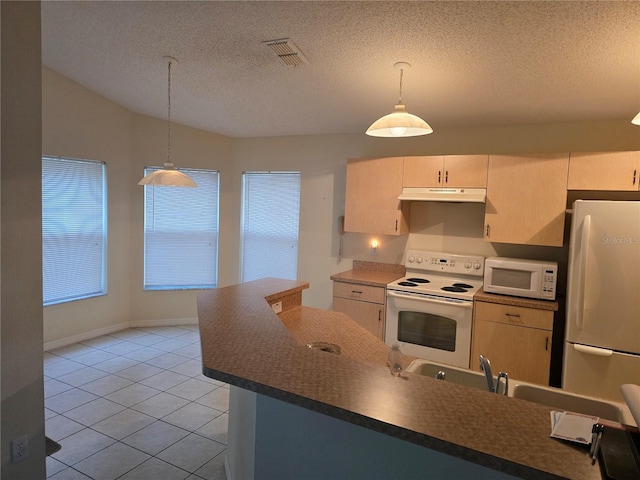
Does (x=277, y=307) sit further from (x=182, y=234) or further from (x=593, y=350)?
Result: (x=182, y=234)

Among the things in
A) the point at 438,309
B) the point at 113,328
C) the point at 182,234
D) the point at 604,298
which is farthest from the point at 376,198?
the point at 113,328

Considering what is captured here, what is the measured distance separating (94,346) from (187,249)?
5.14 ft

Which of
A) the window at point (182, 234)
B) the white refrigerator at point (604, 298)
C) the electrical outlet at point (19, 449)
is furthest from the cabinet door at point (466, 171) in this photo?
the electrical outlet at point (19, 449)

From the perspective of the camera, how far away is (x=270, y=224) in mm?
5406

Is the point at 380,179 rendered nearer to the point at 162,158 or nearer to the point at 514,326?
the point at 514,326

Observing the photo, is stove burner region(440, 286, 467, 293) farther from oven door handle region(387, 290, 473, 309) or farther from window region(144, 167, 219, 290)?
window region(144, 167, 219, 290)

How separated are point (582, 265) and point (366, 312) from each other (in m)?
1.86

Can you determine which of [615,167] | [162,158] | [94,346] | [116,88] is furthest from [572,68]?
[94,346]

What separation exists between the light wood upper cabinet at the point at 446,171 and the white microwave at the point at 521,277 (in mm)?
736

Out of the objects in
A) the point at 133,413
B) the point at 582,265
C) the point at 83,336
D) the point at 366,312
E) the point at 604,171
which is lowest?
the point at 133,413

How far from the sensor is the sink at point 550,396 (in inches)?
62.7

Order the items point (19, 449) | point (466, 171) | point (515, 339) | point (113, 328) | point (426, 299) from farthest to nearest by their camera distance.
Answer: point (113, 328) < point (466, 171) < point (426, 299) < point (515, 339) < point (19, 449)

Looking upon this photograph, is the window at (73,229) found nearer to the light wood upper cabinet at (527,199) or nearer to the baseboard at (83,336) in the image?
the baseboard at (83,336)

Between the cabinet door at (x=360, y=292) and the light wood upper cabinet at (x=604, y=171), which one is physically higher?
the light wood upper cabinet at (x=604, y=171)
